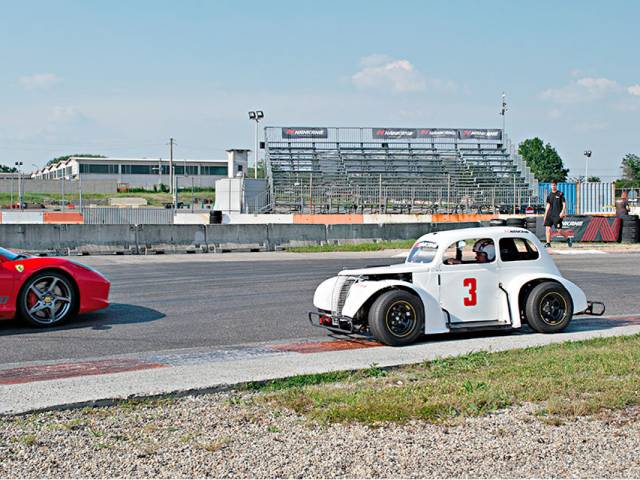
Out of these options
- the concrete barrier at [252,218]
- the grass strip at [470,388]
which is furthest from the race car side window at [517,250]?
the concrete barrier at [252,218]

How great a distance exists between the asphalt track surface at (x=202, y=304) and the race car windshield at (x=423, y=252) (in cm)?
143

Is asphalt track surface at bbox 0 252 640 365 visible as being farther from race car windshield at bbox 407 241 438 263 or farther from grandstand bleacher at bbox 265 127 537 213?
grandstand bleacher at bbox 265 127 537 213

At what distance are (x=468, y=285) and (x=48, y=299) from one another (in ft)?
16.4

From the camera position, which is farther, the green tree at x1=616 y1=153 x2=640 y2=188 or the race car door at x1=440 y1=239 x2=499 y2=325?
the green tree at x1=616 y1=153 x2=640 y2=188

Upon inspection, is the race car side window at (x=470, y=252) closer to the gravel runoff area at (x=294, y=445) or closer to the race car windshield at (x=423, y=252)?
the race car windshield at (x=423, y=252)

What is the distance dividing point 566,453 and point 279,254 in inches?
749

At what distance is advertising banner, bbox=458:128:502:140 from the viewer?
171 ft

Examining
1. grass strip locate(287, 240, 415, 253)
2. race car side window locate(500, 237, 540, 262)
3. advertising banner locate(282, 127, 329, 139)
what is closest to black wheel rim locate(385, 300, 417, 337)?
race car side window locate(500, 237, 540, 262)

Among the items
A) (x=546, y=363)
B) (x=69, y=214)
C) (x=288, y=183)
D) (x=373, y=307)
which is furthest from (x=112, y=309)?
(x=288, y=183)

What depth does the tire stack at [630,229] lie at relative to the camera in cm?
2642

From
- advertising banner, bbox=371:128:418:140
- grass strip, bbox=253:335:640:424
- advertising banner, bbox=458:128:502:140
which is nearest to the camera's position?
grass strip, bbox=253:335:640:424

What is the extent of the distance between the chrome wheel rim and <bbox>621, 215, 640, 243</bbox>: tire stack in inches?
814

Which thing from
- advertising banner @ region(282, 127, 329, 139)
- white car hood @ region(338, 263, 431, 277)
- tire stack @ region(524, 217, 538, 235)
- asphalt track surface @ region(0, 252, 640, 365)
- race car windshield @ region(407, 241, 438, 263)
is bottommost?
asphalt track surface @ region(0, 252, 640, 365)

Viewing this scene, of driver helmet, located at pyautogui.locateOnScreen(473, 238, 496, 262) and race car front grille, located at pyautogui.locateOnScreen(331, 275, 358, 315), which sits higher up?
driver helmet, located at pyautogui.locateOnScreen(473, 238, 496, 262)
